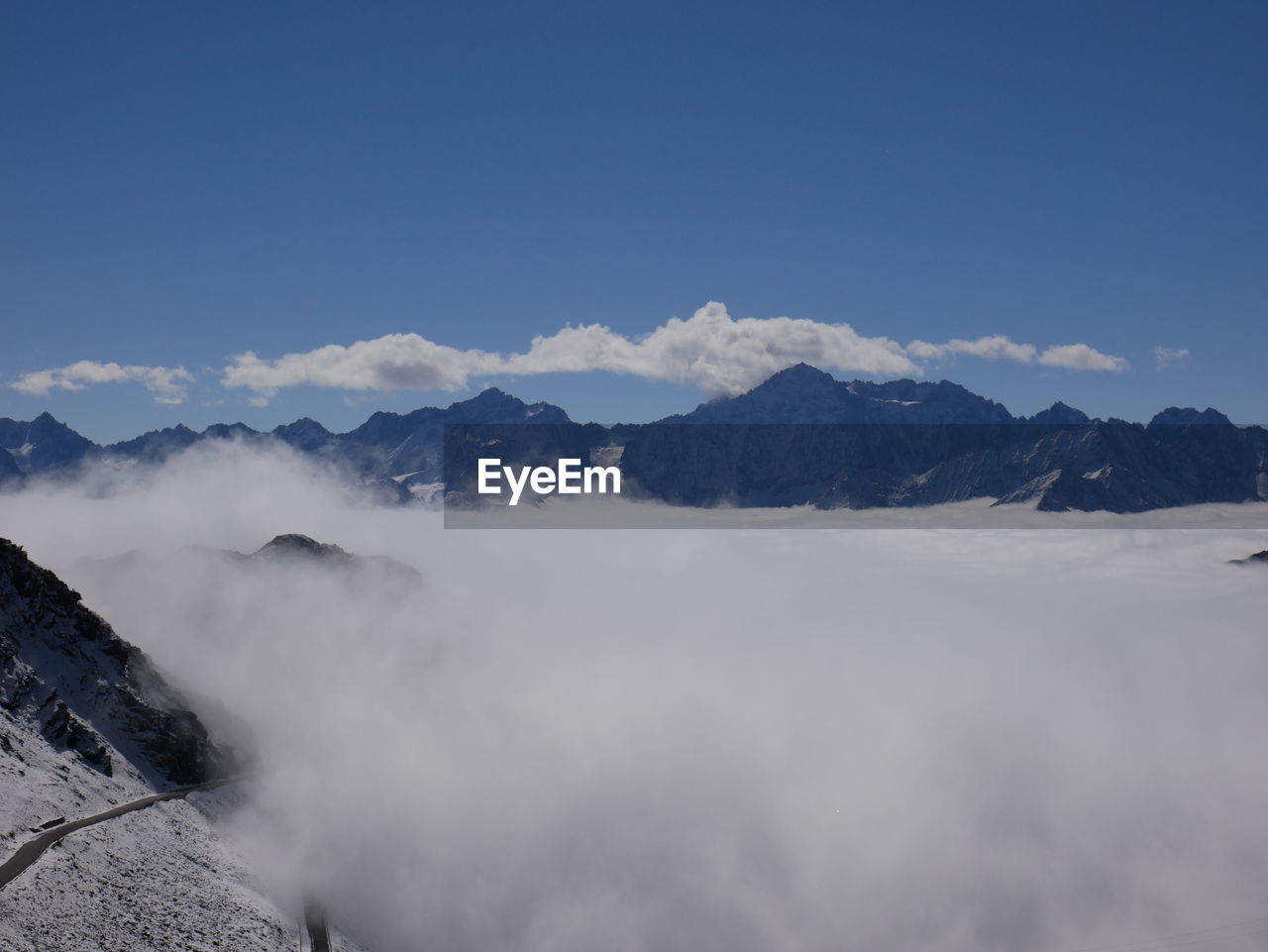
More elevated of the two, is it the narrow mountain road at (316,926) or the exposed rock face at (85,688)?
the exposed rock face at (85,688)

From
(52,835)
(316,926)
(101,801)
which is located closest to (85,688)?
(101,801)

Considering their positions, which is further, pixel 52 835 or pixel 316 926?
pixel 316 926

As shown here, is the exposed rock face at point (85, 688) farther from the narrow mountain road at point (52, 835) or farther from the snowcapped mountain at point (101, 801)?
the narrow mountain road at point (52, 835)

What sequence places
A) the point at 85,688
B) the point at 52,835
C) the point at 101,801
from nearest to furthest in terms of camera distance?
1. the point at 52,835
2. the point at 101,801
3. the point at 85,688

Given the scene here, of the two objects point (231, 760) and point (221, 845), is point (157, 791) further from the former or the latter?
point (231, 760)

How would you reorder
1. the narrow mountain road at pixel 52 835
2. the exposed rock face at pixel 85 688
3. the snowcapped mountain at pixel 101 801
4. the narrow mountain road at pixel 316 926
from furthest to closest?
the exposed rock face at pixel 85 688, the narrow mountain road at pixel 316 926, the snowcapped mountain at pixel 101 801, the narrow mountain road at pixel 52 835

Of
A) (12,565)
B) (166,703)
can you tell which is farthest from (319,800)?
(12,565)

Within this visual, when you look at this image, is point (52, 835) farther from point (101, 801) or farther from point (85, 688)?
point (85, 688)

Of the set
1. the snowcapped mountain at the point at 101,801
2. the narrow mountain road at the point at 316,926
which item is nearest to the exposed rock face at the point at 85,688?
the snowcapped mountain at the point at 101,801
